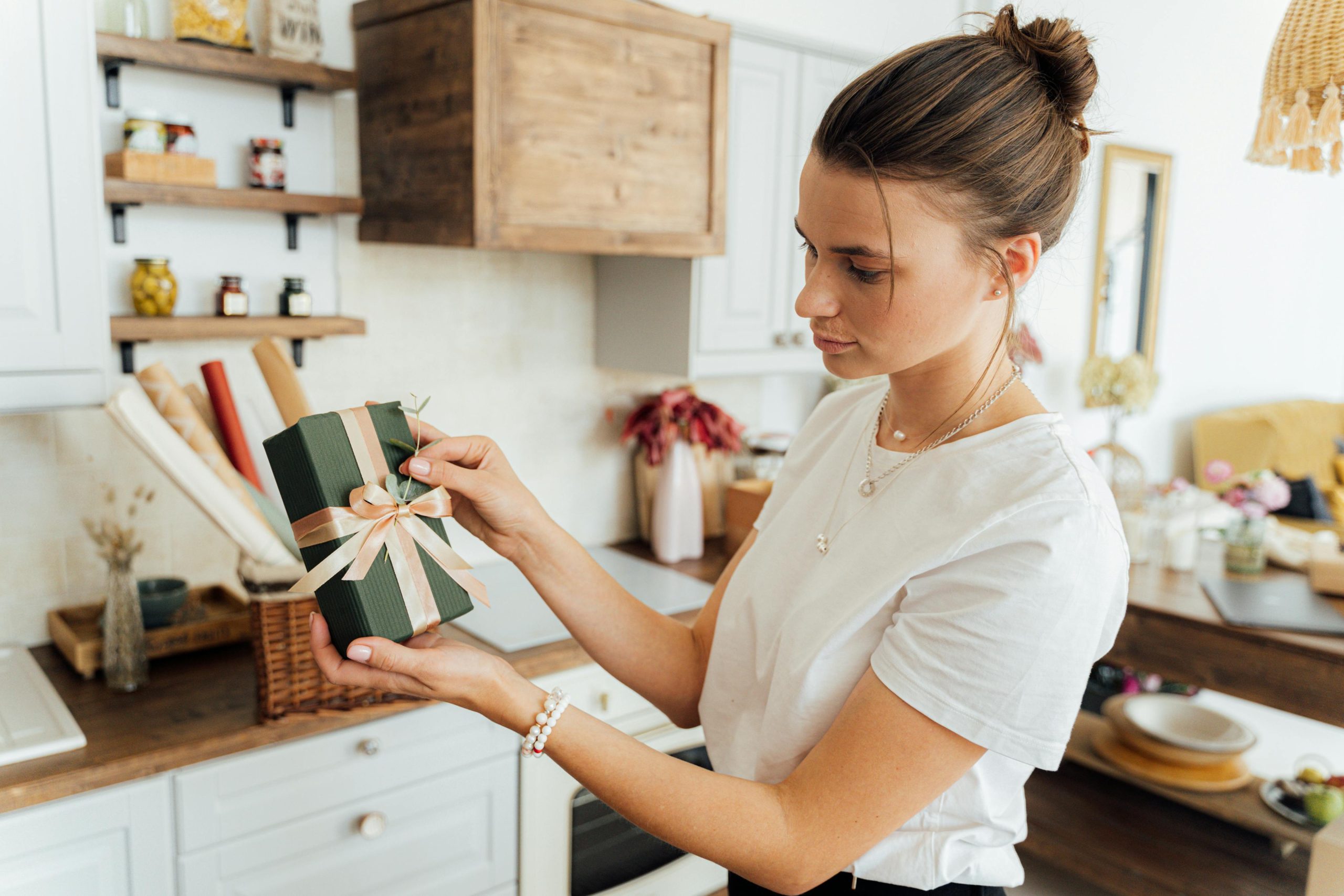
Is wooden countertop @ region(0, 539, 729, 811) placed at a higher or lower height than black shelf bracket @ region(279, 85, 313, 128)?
lower

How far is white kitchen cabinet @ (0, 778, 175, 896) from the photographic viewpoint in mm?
1435


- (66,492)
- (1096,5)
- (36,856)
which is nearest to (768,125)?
(66,492)

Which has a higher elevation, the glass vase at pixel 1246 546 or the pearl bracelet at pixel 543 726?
the pearl bracelet at pixel 543 726

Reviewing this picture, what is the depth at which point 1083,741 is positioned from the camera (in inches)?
113

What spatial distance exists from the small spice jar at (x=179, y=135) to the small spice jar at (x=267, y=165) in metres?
0.13

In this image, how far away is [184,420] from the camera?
167 centimetres

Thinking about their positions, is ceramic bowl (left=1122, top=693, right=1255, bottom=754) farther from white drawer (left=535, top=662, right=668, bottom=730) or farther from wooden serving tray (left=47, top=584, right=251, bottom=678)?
wooden serving tray (left=47, top=584, right=251, bottom=678)

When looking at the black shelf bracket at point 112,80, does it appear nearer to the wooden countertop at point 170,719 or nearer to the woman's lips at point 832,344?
the wooden countertop at point 170,719

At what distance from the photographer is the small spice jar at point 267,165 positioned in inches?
78.4

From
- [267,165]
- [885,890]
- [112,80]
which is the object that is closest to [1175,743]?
[885,890]

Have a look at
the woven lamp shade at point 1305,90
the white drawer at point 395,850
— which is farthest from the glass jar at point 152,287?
the woven lamp shade at point 1305,90

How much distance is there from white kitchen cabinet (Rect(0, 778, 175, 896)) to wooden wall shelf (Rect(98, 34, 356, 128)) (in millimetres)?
1228

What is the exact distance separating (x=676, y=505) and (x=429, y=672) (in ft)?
5.60

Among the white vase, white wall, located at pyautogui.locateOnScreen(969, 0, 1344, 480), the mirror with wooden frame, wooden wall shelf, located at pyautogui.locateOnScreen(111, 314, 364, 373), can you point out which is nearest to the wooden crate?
wooden wall shelf, located at pyautogui.locateOnScreen(111, 314, 364, 373)
